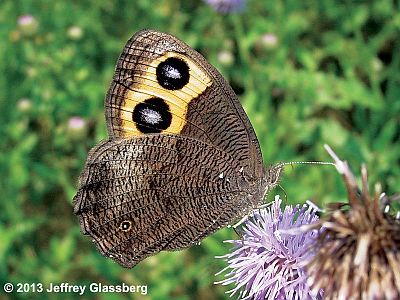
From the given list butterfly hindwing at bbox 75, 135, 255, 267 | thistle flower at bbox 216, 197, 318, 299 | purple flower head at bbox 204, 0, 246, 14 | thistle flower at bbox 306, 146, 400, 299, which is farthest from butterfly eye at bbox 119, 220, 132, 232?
purple flower head at bbox 204, 0, 246, 14

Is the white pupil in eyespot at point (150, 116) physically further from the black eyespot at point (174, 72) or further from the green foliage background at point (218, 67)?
the green foliage background at point (218, 67)

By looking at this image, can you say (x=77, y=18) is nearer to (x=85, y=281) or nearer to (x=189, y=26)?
(x=189, y=26)

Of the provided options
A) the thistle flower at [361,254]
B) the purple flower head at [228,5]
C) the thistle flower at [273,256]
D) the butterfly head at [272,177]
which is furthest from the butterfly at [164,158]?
the purple flower head at [228,5]

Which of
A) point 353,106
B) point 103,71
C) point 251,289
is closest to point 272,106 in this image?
point 353,106

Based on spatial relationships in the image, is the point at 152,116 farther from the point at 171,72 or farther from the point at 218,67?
the point at 218,67

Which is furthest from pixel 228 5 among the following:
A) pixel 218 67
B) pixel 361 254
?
pixel 361 254
